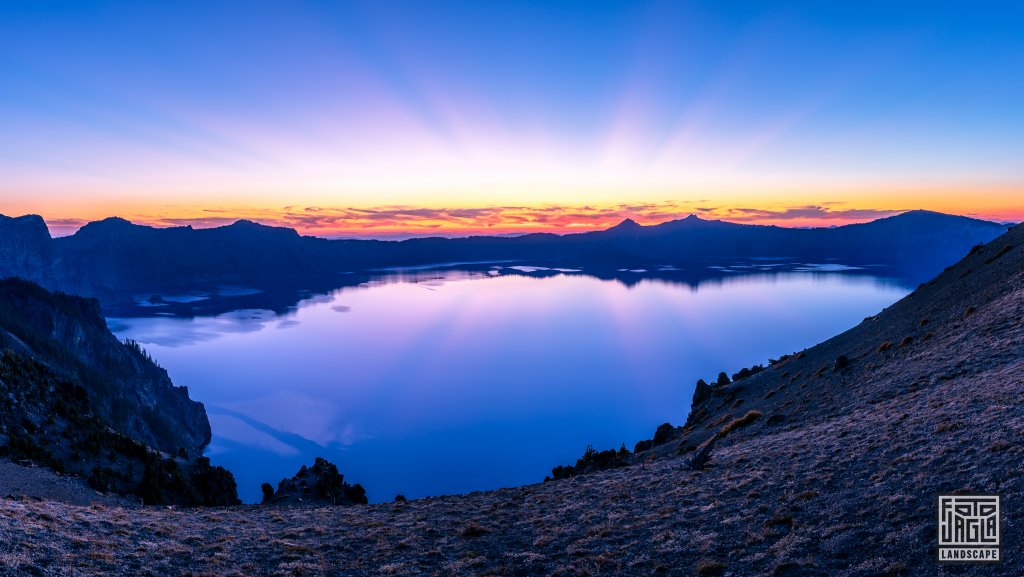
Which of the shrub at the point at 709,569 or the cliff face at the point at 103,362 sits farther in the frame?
the cliff face at the point at 103,362

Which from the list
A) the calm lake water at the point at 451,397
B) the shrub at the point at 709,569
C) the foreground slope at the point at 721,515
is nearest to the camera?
the shrub at the point at 709,569

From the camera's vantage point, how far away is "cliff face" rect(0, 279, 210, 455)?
100625mm

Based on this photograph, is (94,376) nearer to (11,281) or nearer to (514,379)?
(11,281)

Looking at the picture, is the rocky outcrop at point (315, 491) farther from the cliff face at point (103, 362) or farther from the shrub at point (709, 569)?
the cliff face at point (103, 362)

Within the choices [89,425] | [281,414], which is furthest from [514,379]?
[89,425]

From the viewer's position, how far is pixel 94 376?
10150 centimetres

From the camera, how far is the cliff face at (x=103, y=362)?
10062cm

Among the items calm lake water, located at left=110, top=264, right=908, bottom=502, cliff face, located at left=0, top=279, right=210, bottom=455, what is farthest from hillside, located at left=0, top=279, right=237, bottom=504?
calm lake water, located at left=110, top=264, right=908, bottom=502

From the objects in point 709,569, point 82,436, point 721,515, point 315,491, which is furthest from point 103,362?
point 709,569
